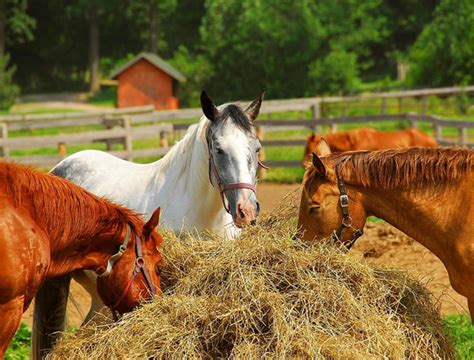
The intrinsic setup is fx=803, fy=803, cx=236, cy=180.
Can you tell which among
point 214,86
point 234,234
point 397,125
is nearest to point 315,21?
point 214,86

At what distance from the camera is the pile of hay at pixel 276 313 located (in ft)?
13.3

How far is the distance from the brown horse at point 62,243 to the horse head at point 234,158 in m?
0.59

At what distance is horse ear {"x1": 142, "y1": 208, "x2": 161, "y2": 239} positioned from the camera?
4.41m

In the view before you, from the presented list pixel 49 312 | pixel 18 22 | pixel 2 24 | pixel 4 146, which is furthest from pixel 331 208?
pixel 2 24

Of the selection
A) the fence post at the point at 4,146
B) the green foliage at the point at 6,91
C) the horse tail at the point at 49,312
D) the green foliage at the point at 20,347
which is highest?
the horse tail at the point at 49,312

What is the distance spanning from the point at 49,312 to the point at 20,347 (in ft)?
3.75

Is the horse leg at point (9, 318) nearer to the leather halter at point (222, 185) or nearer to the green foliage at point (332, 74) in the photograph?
the leather halter at point (222, 185)

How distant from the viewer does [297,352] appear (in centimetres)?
397

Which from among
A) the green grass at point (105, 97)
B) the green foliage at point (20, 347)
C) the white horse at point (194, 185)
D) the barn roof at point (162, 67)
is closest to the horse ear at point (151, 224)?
the white horse at point (194, 185)

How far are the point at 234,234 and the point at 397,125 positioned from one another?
61.7 ft

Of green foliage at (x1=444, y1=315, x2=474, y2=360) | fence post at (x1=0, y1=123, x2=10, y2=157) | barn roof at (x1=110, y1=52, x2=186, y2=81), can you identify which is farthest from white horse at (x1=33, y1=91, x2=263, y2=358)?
barn roof at (x1=110, y1=52, x2=186, y2=81)

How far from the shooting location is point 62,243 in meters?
4.28

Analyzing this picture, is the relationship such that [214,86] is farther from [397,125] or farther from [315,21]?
[397,125]

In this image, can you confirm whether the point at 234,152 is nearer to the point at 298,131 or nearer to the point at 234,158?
the point at 234,158
